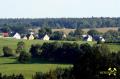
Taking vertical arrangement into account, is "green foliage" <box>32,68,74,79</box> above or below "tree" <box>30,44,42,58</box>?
above

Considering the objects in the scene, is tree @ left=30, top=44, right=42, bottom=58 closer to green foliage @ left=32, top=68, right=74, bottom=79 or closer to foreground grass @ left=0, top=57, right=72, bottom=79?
foreground grass @ left=0, top=57, right=72, bottom=79

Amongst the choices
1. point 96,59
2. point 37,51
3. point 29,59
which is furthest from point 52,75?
point 37,51

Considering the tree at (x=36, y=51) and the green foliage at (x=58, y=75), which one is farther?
the tree at (x=36, y=51)

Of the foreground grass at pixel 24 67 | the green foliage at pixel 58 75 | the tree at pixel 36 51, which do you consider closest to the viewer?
the green foliage at pixel 58 75

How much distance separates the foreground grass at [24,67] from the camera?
6226cm

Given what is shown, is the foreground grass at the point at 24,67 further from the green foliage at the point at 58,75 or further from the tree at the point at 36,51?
the green foliage at the point at 58,75

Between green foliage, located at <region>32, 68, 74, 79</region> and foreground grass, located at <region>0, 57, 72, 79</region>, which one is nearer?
green foliage, located at <region>32, 68, 74, 79</region>

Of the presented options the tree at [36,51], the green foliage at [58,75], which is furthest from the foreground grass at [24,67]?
the green foliage at [58,75]

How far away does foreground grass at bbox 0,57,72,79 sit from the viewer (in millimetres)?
62256

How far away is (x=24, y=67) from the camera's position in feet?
225

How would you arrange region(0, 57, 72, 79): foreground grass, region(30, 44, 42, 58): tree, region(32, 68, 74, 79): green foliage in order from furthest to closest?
region(30, 44, 42, 58): tree, region(0, 57, 72, 79): foreground grass, region(32, 68, 74, 79): green foliage

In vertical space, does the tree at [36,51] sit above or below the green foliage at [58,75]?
below

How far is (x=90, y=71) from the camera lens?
46.1 metres

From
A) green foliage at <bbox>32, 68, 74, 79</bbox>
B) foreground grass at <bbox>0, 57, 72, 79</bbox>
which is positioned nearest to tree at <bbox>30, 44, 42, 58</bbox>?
foreground grass at <bbox>0, 57, 72, 79</bbox>
